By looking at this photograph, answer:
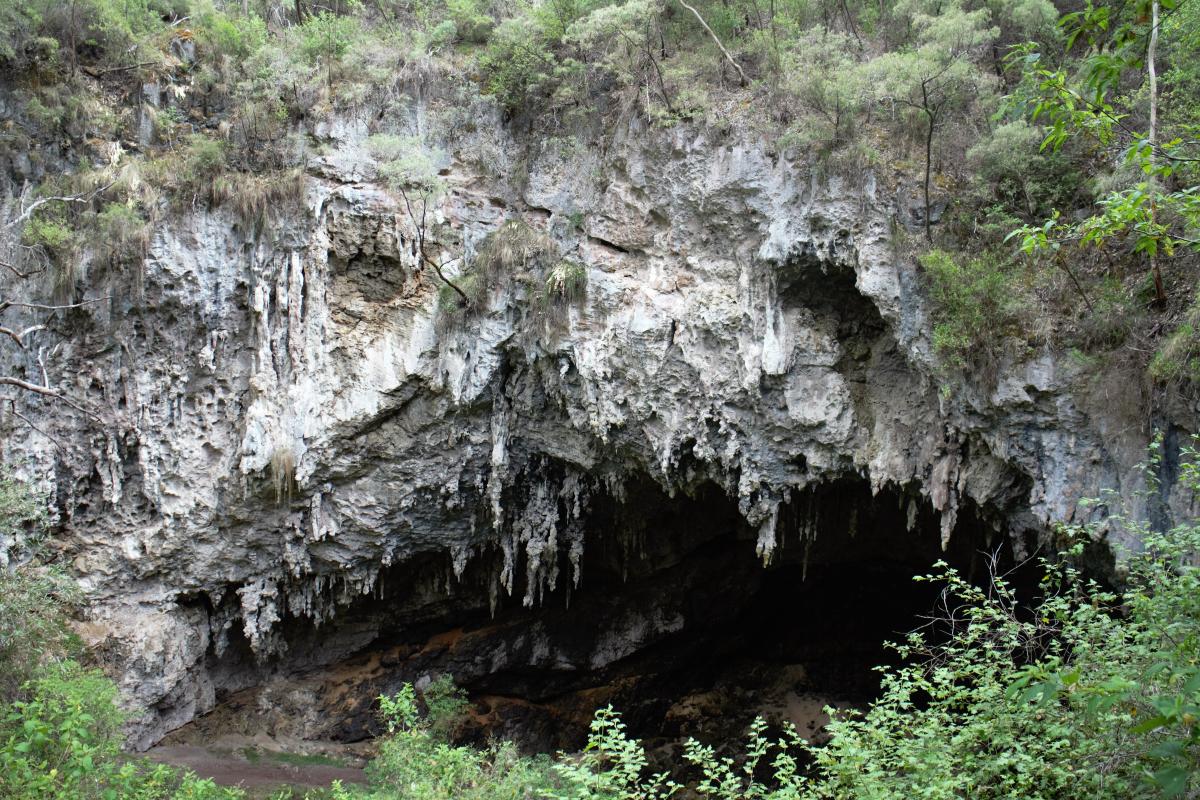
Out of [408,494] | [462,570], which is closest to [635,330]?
[408,494]

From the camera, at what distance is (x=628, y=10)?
1163 cm

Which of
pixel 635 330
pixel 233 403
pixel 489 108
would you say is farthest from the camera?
pixel 489 108

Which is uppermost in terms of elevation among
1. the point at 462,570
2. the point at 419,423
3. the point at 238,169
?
the point at 238,169

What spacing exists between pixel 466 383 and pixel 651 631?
21.1 feet

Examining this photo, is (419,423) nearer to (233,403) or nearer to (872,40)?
(233,403)

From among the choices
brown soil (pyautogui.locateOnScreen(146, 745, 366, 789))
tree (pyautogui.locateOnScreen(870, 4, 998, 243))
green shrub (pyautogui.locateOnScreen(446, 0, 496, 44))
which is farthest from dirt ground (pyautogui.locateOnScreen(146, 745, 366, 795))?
green shrub (pyautogui.locateOnScreen(446, 0, 496, 44))

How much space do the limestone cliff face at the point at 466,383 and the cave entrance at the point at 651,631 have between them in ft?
4.10

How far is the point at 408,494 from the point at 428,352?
7.19ft

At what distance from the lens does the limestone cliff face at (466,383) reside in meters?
11.2

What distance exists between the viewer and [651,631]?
15.7 meters

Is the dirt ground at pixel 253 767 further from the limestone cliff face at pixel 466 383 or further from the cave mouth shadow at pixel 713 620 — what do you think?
the cave mouth shadow at pixel 713 620

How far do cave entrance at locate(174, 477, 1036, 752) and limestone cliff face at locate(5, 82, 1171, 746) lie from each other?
125 cm

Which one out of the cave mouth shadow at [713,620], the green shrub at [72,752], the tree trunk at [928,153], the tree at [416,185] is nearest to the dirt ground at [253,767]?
the green shrub at [72,752]

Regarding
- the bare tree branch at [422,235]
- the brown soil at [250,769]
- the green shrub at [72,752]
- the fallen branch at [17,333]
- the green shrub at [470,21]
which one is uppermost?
the green shrub at [470,21]
